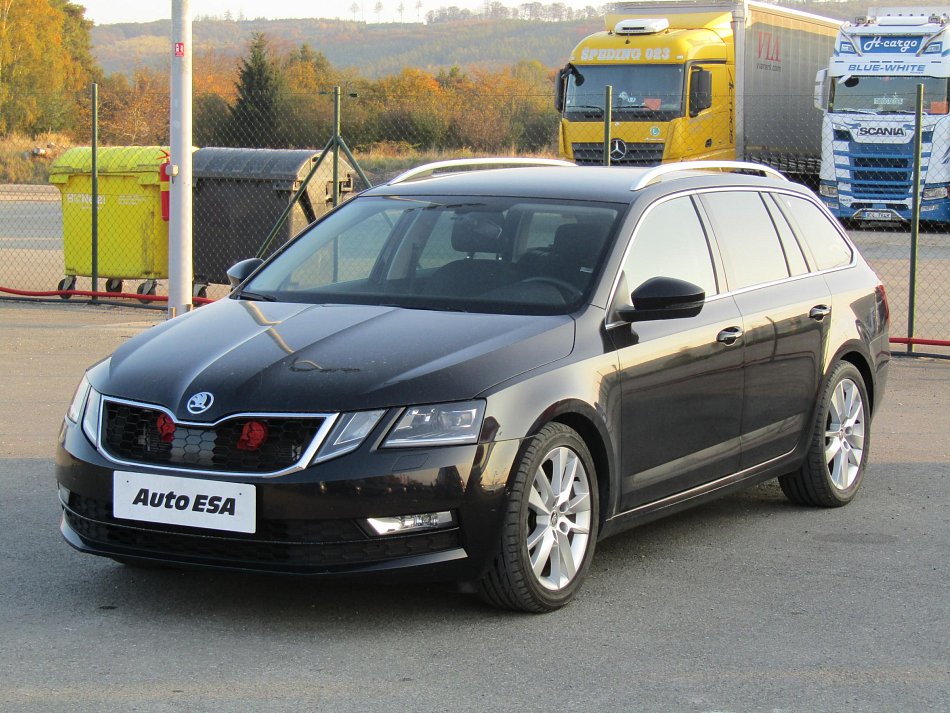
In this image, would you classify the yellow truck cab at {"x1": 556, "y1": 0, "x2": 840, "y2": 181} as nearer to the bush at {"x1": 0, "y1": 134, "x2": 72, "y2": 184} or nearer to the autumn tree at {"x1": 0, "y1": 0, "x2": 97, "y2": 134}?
the bush at {"x1": 0, "y1": 134, "x2": 72, "y2": 184}

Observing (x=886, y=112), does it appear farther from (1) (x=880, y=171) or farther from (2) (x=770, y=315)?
(2) (x=770, y=315)

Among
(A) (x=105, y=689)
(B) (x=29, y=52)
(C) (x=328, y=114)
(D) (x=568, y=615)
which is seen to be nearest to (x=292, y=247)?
(D) (x=568, y=615)

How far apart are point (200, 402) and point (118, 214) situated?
9.93 meters

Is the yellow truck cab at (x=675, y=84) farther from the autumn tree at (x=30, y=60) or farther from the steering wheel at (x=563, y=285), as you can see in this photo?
the autumn tree at (x=30, y=60)

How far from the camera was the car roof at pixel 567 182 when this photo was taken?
5898mm

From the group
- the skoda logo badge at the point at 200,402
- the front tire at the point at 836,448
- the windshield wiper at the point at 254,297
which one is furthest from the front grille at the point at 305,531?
the front tire at the point at 836,448

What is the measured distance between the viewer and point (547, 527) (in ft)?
16.0

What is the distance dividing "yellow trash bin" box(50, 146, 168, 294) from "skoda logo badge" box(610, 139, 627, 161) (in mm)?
12840

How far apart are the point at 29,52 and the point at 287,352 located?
7018cm

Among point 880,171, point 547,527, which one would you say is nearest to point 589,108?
point 880,171

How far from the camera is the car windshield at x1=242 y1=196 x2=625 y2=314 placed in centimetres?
546

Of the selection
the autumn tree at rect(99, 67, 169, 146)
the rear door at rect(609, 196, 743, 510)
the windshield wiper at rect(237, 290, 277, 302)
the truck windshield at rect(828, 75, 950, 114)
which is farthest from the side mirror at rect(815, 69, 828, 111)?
the windshield wiper at rect(237, 290, 277, 302)

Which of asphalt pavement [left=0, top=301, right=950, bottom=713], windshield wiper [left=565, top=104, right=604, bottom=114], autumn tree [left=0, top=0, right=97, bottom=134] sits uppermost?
autumn tree [left=0, top=0, right=97, bottom=134]

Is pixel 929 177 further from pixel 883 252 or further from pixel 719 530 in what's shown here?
pixel 719 530
